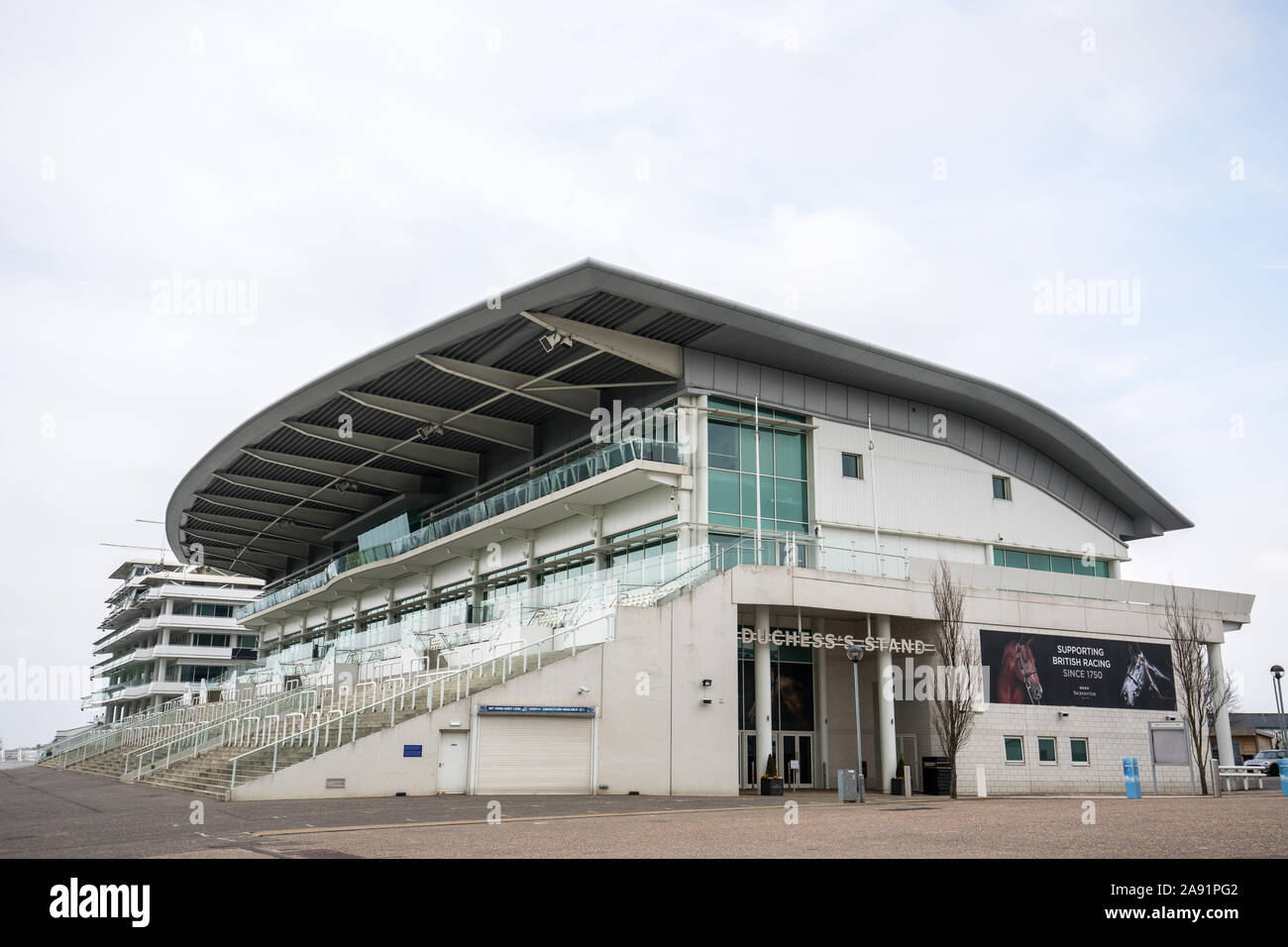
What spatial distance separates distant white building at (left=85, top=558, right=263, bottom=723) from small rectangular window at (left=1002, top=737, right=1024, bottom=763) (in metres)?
70.8

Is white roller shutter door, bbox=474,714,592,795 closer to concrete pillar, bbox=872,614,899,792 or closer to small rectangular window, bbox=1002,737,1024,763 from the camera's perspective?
concrete pillar, bbox=872,614,899,792

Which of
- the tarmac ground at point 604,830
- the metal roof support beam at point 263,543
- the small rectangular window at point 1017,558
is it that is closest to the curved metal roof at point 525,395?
the small rectangular window at point 1017,558

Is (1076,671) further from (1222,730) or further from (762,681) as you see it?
(762,681)

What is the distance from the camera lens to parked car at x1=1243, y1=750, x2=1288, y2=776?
121 feet

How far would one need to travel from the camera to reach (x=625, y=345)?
3328 centimetres

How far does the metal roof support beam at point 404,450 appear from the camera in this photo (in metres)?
44.4

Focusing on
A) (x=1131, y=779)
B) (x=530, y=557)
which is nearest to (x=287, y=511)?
(x=530, y=557)

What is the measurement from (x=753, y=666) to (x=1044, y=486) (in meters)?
18.9

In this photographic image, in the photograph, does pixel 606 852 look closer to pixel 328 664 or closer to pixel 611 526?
pixel 611 526

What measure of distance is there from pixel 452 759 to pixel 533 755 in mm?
2051

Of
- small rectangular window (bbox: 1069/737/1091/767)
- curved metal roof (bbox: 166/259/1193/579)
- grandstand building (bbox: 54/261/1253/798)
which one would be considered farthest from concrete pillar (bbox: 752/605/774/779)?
small rectangular window (bbox: 1069/737/1091/767)

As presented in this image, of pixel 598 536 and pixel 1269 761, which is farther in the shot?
pixel 1269 761

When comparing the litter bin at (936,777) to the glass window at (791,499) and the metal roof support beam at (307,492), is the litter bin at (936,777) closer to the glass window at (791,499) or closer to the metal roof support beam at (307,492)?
the glass window at (791,499)
